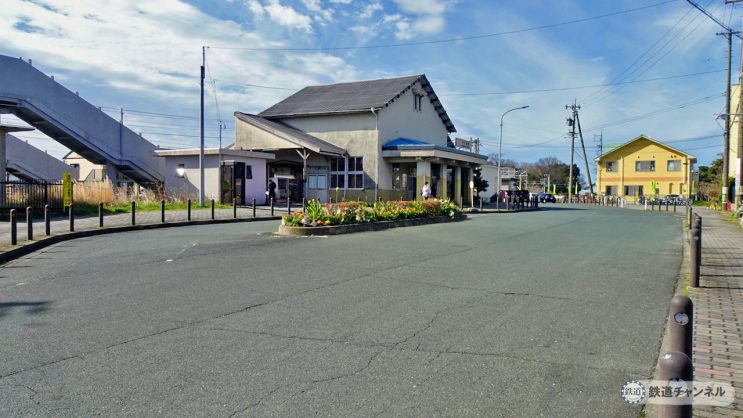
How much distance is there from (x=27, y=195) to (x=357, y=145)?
67.2 feet

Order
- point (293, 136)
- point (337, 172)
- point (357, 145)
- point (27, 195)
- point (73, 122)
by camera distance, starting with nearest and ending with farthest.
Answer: point (27, 195) < point (73, 122) < point (293, 136) < point (357, 145) < point (337, 172)

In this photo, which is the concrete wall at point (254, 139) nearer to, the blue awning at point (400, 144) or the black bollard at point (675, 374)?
the blue awning at point (400, 144)

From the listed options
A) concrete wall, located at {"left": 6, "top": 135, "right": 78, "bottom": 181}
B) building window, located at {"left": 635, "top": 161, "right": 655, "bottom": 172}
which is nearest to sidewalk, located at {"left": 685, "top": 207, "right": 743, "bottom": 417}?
concrete wall, located at {"left": 6, "top": 135, "right": 78, "bottom": 181}

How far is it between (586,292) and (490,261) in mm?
2931

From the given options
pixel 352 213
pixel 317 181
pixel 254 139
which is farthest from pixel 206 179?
pixel 352 213

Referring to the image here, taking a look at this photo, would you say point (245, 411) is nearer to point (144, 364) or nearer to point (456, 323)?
point (144, 364)

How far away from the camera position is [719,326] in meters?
5.96

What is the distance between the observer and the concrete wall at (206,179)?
1226 inches

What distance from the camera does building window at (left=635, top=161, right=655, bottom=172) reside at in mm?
73000

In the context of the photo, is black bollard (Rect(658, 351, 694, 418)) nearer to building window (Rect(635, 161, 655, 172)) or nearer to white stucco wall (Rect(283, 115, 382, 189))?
white stucco wall (Rect(283, 115, 382, 189))

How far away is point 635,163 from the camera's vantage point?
243 feet

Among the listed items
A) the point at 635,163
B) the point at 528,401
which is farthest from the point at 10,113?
the point at 635,163

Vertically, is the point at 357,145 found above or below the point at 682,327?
above

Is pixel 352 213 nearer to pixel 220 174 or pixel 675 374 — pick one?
pixel 220 174
